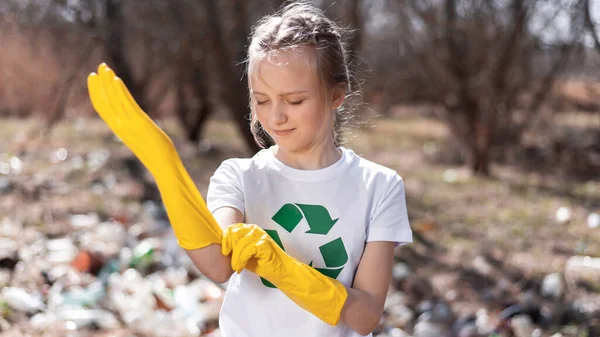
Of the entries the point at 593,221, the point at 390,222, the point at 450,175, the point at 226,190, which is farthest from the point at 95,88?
the point at 450,175

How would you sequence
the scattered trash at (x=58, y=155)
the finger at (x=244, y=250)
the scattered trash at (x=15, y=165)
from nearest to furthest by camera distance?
the finger at (x=244, y=250) → the scattered trash at (x=15, y=165) → the scattered trash at (x=58, y=155)

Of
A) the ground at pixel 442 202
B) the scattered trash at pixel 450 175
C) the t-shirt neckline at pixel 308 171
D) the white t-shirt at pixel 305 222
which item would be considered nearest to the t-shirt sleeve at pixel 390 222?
the white t-shirt at pixel 305 222

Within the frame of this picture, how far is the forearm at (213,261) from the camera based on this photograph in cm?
124

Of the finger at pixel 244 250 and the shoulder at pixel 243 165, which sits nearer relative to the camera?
the finger at pixel 244 250

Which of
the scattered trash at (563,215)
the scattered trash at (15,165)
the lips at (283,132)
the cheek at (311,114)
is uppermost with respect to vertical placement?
the cheek at (311,114)

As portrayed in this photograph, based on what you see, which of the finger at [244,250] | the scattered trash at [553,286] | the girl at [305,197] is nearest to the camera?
the finger at [244,250]

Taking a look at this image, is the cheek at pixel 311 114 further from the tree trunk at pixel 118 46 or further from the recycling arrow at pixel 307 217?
the tree trunk at pixel 118 46

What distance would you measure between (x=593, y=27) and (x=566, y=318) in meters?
1.42

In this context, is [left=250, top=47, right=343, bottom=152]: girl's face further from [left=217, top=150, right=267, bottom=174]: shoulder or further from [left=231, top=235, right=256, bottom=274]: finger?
[left=231, top=235, right=256, bottom=274]: finger

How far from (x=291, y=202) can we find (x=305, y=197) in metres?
0.03

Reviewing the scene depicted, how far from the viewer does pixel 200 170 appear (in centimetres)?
711

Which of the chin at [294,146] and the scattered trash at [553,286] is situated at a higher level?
the chin at [294,146]

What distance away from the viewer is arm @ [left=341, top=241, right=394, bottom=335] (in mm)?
1294

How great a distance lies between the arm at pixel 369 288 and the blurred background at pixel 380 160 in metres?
0.42
